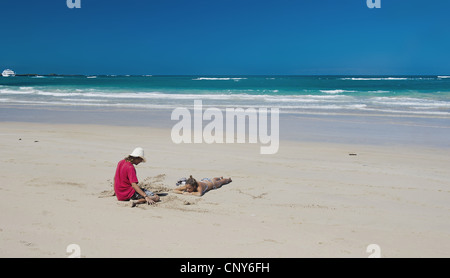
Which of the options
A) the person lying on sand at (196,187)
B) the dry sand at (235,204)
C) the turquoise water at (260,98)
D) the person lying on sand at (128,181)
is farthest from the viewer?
the turquoise water at (260,98)

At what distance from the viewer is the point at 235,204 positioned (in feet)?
17.0

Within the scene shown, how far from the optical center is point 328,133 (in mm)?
11359

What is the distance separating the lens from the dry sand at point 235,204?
12.6ft

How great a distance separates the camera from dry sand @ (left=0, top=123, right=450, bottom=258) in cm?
385

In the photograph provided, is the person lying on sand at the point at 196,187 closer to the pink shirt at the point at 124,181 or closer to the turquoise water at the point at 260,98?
the pink shirt at the point at 124,181

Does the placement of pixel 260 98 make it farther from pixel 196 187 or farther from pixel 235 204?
pixel 235 204

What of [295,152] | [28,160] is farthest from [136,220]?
[295,152]

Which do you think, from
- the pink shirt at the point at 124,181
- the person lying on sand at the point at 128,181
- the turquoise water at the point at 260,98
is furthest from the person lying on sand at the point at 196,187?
the turquoise water at the point at 260,98

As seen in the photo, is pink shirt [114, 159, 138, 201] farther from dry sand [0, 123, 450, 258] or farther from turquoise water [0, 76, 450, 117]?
turquoise water [0, 76, 450, 117]

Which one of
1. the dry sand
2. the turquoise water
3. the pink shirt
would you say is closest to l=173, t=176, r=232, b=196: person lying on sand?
the dry sand

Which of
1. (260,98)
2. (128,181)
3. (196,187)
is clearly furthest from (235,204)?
(260,98)

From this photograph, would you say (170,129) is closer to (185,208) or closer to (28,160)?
(28,160)

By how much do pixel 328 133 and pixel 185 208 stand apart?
24.7 feet

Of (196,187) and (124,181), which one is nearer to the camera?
(124,181)
